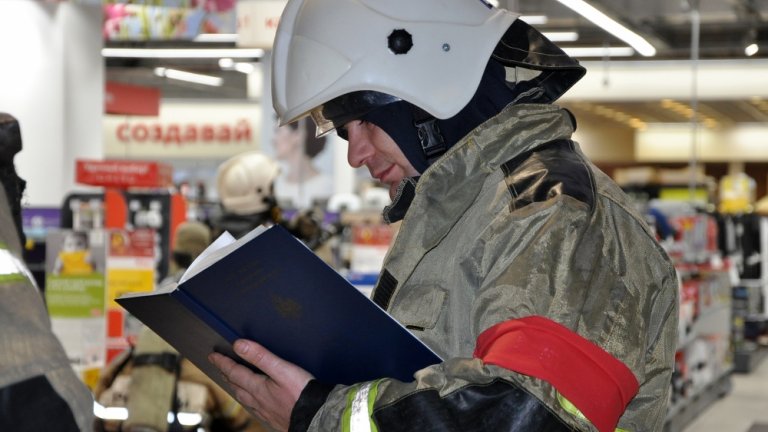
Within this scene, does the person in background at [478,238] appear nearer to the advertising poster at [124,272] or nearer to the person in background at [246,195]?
the person in background at [246,195]

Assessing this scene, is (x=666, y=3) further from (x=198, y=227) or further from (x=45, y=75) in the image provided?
(x=198, y=227)

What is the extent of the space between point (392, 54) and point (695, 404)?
28.3ft

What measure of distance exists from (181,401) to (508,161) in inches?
99.6

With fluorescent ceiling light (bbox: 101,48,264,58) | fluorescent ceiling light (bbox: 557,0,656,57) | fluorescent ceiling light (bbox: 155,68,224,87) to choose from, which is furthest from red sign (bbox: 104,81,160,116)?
fluorescent ceiling light (bbox: 557,0,656,57)

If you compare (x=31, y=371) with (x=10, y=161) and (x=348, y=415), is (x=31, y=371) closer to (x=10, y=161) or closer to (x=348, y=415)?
(x=348, y=415)

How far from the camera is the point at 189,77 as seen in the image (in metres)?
23.0

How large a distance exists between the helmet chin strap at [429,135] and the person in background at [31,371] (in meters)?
0.62

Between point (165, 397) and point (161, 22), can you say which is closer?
point (165, 397)

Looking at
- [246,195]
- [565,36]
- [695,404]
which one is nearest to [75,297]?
[246,195]

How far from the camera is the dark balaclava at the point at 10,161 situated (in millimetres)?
1973

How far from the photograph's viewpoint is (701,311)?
9469 mm

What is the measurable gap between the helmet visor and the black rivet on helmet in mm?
70

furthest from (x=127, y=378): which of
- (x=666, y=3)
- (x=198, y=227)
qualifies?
(x=666, y=3)

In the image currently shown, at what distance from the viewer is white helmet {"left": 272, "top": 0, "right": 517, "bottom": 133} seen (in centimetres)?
174
